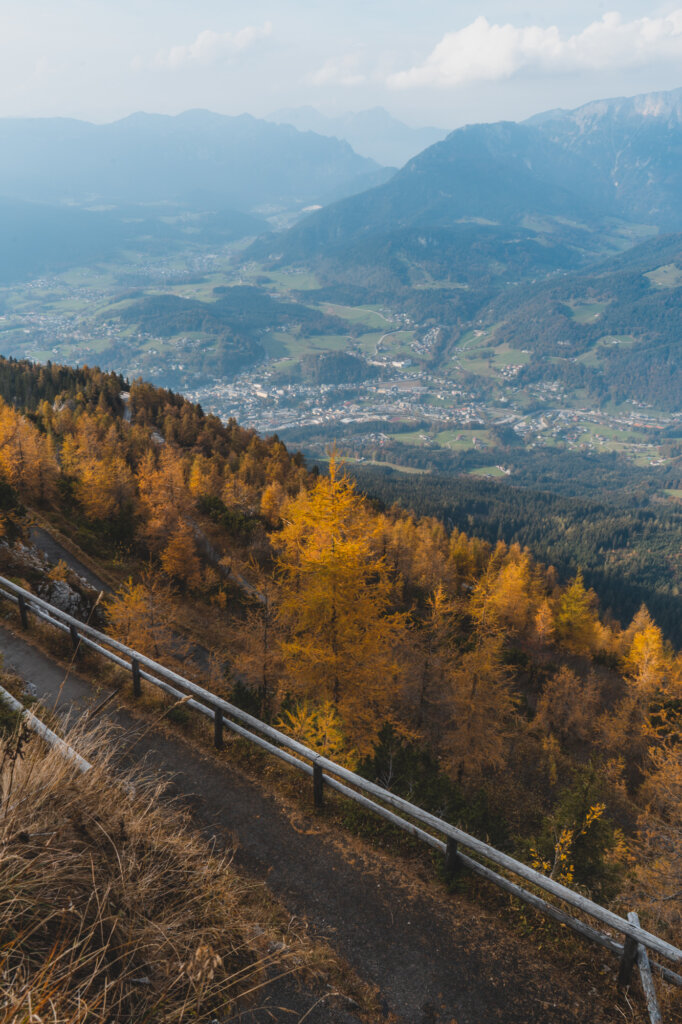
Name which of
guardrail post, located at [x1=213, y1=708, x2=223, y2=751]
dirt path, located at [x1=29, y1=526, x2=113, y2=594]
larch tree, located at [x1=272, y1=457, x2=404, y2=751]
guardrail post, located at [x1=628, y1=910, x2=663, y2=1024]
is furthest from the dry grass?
dirt path, located at [x1=29, y1=526, x2=113, y2=594]

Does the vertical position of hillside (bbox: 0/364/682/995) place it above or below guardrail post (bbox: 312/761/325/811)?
below

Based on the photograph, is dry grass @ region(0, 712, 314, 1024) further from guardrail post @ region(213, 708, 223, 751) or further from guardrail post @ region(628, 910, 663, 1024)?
guardrail post @ region(213, 708, 223, 751)

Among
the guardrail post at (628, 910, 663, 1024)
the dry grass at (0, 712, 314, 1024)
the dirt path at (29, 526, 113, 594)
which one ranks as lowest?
the dirt path at (29, 526, 113, 594)

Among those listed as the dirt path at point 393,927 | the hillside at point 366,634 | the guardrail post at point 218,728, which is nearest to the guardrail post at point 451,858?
the dirt path at point 393,927

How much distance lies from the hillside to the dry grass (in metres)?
10.2

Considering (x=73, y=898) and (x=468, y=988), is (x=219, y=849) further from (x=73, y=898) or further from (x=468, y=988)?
(x=73, y=898)

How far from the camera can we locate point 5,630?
14633mm

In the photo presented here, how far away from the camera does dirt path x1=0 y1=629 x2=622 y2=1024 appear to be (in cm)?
560

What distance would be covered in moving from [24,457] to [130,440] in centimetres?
2689

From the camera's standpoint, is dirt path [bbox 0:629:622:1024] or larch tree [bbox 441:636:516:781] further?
larch tree [bbox 441:636:516:781]

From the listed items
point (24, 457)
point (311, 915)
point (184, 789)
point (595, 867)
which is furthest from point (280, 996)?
point (24, 457)

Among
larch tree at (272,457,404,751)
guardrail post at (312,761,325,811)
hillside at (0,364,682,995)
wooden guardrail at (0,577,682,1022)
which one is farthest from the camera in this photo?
hillside at (0,364,682,995)

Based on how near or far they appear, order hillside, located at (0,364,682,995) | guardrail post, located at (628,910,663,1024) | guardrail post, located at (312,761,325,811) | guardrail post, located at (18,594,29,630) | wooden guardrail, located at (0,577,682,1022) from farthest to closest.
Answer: hillside, located at (0,364,682,995)
guardrail post, located at (18,594,29,630)
guardrail post, located at (312,761,325,811)
wooden guardrail, located at (0,577,682,1022)
guardrail post, located at (628,910,663,1024)

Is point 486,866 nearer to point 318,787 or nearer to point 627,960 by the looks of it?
point 627,960
